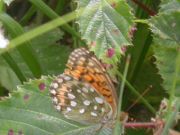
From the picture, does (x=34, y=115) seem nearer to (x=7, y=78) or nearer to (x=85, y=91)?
(x=85, y=91)

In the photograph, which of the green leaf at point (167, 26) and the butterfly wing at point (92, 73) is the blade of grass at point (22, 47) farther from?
the green leaf at point (167, 26)

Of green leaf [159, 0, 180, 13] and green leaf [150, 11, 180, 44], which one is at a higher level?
green leaf [159, 0, 180, 13]

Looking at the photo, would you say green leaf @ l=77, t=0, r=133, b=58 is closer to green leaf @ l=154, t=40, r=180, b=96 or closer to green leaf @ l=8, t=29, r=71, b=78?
green leaf @ l=154, t=40, r=180, b=96

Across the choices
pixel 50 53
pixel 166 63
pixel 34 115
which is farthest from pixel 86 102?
pixel 50 53

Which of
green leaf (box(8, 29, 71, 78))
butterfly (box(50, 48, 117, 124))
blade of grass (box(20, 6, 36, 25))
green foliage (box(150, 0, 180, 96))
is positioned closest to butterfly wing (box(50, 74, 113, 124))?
butterfly (box(50, 48, 117, 124))

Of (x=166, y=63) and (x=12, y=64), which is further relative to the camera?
(x=12, y=64)

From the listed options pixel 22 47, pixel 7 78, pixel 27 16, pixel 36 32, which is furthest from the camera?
pixel 27 16

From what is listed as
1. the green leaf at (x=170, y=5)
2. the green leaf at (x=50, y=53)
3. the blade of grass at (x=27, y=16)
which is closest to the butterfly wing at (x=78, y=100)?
the green leaf at (x=170, y=5)
